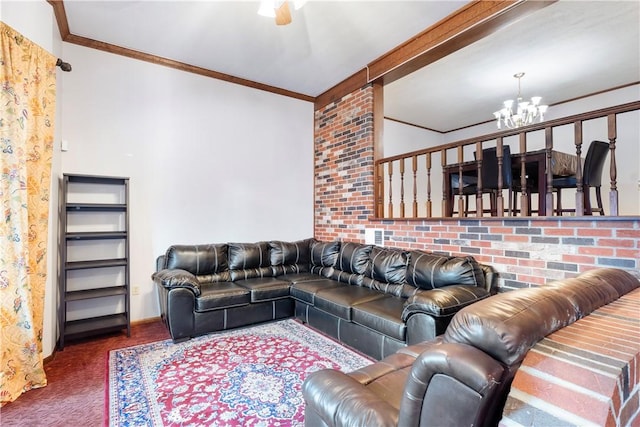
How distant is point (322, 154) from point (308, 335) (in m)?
2.80

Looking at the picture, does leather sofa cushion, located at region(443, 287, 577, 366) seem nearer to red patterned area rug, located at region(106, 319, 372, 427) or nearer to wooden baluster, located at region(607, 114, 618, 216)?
red patterned area rug, located at region(106, 319, 372, 427)

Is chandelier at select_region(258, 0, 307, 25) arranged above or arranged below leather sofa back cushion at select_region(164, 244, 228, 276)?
above

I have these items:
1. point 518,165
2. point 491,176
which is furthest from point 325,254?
point 518,165

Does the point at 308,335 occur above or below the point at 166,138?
below

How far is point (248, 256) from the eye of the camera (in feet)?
12.6

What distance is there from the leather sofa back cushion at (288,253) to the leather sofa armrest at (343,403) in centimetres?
273

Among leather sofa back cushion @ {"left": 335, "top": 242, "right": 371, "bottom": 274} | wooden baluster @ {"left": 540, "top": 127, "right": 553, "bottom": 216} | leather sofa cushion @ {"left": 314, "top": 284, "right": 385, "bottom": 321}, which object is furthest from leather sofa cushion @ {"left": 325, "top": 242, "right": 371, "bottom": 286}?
wooden baluster @ {"left": 540, "top": 127, "right": 553, "bottom": 216}

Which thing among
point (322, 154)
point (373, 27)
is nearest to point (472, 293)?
point (373, 27)

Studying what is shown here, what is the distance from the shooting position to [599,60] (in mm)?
3805

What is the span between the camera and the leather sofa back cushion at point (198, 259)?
3.40m

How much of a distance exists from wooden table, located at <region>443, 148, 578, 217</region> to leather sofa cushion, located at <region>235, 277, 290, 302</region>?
6.30 feet

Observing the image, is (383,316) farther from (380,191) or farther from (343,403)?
(380,191)

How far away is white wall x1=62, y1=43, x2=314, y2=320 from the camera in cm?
328

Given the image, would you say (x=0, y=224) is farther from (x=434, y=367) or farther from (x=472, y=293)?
(x=472, y=293)
